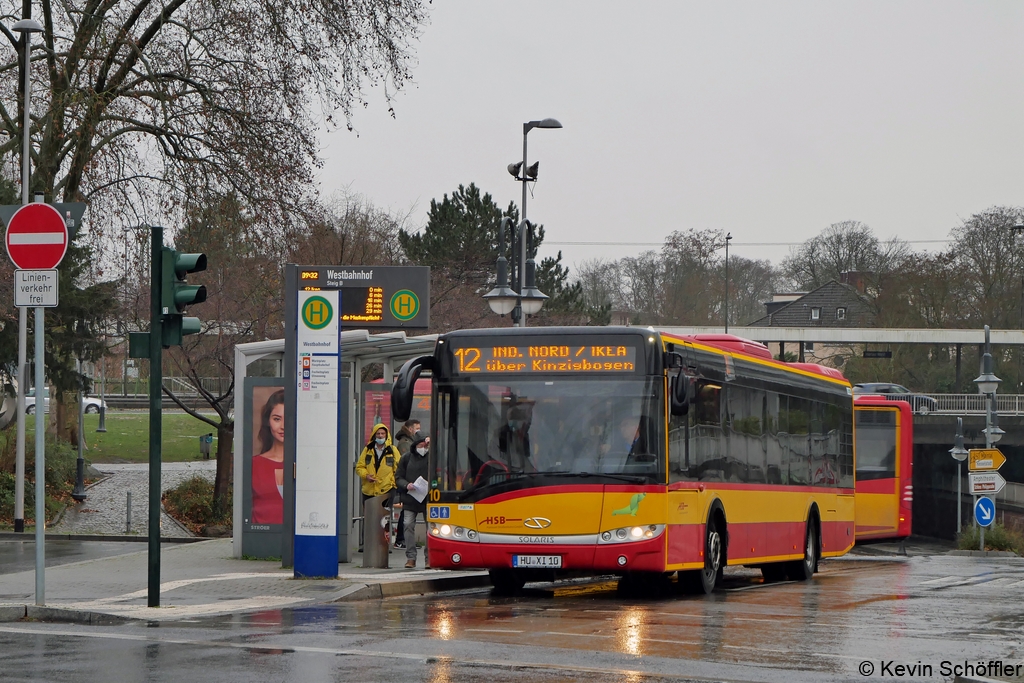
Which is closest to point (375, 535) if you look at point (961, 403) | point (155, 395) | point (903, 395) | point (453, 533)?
point (453, 533)

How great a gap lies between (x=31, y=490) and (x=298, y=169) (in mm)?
9143

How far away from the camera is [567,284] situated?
62.2m

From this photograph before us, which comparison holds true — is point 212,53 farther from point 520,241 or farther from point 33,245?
Answer: point 33,245

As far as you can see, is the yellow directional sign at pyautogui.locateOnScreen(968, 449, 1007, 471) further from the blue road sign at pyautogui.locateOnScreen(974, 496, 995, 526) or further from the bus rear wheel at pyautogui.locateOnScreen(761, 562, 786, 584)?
the bus rear wheel at pyautogui.locateOnScreen(761, 562, 786, 584)

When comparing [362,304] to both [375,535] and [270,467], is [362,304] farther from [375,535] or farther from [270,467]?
[375,535]

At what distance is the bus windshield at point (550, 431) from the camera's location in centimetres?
1502

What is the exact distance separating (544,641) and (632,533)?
4.11 m

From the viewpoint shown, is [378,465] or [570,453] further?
[378,465]

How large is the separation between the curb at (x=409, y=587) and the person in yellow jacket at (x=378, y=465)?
60.2 inches

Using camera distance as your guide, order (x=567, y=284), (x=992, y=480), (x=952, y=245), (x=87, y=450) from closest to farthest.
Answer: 1. (x=992, y=480)
2. (x=87, y=450)
3. (x=567, y=284)
4. (x=952, y=245)

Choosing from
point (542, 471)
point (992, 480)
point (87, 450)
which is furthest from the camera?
point (87, 450)

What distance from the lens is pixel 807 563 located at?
67.7ft

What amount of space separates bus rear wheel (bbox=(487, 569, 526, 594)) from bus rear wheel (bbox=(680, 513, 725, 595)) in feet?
6.06

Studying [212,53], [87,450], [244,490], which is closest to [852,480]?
[244,490]
